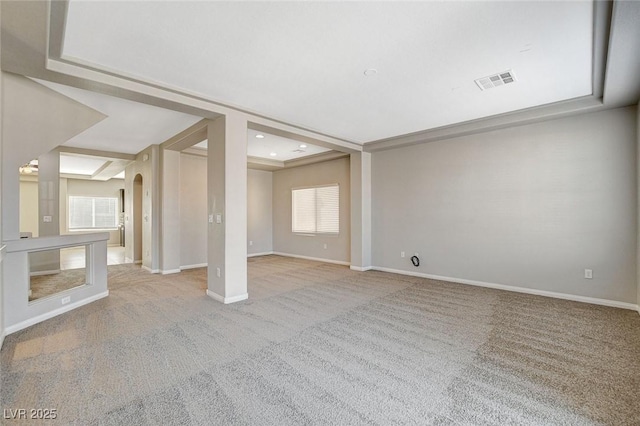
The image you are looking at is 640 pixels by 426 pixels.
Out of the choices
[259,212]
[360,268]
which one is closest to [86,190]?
[259,212]

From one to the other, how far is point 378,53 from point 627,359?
345 cm

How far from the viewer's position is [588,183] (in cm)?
403

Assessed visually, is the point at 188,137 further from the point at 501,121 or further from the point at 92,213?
the point at 92,213

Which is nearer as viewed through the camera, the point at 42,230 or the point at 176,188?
the point at 42,230

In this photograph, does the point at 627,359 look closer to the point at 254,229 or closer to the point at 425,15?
the point at 425,15

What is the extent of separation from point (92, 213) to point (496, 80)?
13665mm

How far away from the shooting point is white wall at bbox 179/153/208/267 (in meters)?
6.63

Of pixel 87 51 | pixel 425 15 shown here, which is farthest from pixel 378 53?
pixel 87 51

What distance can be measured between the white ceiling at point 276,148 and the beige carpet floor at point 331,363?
317 centimetres

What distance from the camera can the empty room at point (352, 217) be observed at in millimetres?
2076

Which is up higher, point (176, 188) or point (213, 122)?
point (213, 122)

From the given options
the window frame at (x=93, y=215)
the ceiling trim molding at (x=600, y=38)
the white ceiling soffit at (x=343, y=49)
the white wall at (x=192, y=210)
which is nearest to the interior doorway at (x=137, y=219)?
the white wall at (x=192, y=210)

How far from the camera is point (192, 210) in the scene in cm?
680

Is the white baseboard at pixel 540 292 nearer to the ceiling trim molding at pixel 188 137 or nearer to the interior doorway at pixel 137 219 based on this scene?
the ceiling trim molding at pixel 188 137
